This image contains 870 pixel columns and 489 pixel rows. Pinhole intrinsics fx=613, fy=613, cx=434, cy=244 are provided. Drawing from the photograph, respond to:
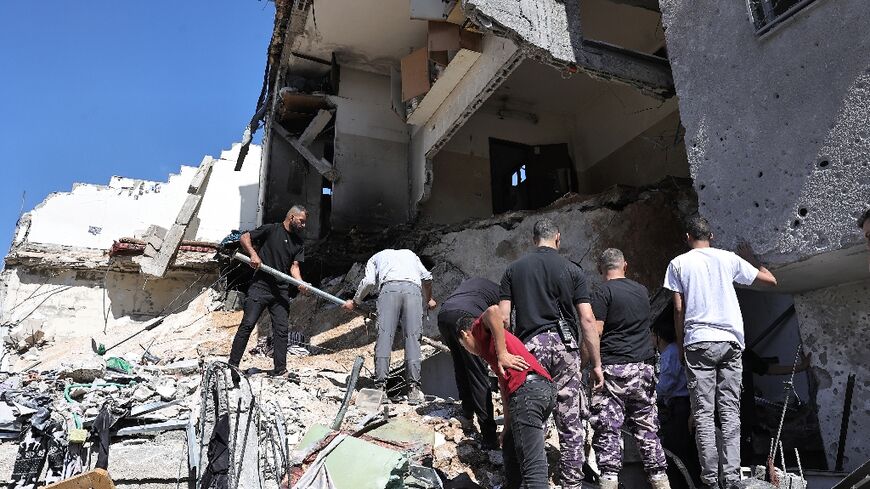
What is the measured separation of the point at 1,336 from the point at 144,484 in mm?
10851

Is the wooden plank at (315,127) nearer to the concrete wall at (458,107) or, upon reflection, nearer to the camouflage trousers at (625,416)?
the concrete wall at (458,107)

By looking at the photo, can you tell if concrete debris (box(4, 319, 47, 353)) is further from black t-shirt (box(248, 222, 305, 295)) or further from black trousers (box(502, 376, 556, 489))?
black trousers (box(502, 376, 556, 489))

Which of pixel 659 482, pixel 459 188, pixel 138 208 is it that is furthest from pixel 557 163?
pixel 138 208

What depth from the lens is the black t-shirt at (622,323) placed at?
389 centimetres

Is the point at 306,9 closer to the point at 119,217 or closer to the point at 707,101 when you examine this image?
the point at 707,101

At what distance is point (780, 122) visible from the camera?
4457 millimetres

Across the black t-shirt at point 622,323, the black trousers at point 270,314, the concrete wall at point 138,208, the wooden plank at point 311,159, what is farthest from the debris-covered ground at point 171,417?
the concrete wall at point 138,208

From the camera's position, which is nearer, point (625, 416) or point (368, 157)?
point (625, 416)

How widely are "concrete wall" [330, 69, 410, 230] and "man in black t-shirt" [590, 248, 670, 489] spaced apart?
702cm

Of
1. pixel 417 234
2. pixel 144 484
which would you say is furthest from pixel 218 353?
pixel 144 484

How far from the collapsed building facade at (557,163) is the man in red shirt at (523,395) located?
7.20 feet

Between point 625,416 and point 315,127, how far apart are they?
860cm

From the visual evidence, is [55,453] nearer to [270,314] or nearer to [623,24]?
[270,314]

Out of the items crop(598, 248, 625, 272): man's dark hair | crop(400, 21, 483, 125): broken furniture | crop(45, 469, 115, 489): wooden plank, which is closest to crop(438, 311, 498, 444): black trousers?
crop(598, 248, 625, 272): man's dark hair
